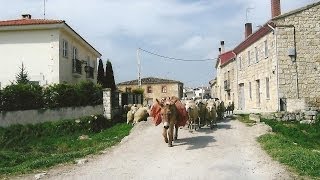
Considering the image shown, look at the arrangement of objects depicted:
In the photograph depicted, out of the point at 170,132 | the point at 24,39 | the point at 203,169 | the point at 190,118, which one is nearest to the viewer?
the point at 203,169

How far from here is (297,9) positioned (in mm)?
25797

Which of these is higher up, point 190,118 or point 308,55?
point 308,55

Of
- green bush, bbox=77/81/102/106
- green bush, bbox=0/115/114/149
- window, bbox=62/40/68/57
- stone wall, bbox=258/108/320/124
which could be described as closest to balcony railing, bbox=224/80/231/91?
window, bbox=62/40/68/57

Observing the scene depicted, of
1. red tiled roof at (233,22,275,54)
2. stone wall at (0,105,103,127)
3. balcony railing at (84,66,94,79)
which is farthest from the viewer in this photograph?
balcony railing at (84,66,94,79)

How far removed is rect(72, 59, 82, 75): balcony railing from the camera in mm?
32469

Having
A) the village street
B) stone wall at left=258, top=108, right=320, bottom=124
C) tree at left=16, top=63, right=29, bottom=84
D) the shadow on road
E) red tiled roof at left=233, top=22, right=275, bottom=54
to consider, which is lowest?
the village street

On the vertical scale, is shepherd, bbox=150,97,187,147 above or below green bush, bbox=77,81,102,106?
below

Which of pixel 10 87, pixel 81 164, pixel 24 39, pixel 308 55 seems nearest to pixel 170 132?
pixel 81 164

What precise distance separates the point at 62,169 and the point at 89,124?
11.3 m

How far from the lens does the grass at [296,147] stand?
34.0 ft

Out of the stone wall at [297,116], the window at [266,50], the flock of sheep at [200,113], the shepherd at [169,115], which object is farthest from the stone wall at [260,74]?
the shepherd at [169,115]

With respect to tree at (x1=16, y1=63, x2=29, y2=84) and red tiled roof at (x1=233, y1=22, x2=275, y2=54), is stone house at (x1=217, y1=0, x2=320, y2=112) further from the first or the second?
tree at (x1=16, y1=63, x2=29, y2=84)

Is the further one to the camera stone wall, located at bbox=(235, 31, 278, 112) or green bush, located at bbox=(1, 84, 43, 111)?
stone wall, located at bbox=(235, 31, 278, 112)

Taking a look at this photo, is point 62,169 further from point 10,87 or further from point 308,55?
point 308,55
